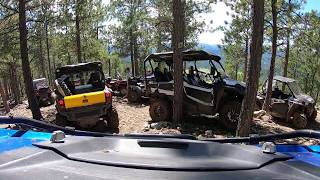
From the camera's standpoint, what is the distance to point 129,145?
6.40 ft

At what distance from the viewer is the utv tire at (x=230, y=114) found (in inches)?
497

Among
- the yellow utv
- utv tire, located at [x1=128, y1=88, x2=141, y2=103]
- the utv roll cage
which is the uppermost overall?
the utv roll cage

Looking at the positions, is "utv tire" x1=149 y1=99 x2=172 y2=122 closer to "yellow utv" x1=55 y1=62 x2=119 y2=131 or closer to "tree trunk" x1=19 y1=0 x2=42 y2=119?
"yellow utv" x1=55 y1=62 x2=119 y2=131

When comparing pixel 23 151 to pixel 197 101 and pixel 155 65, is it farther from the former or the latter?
pixel 155 65

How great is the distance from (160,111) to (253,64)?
4823 mm

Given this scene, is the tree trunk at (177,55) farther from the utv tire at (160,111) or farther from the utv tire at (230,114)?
the utv tire at (230,114)

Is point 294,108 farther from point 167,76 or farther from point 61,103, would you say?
point 61,103

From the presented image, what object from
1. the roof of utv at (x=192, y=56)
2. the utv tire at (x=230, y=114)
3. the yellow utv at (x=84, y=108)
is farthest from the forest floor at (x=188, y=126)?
the roof of utv at (x=192, y=56)

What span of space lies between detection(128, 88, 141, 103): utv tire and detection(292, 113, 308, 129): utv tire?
24.3 ft

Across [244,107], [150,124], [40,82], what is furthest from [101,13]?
[244,107]

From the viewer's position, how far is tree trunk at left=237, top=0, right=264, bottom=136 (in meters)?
9.52

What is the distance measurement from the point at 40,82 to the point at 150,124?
48.8ft

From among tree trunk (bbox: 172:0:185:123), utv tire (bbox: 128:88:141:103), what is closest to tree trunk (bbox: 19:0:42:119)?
utv tire (bbox: 128:88:141:103)

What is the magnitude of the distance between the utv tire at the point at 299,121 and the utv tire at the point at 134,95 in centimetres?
742
